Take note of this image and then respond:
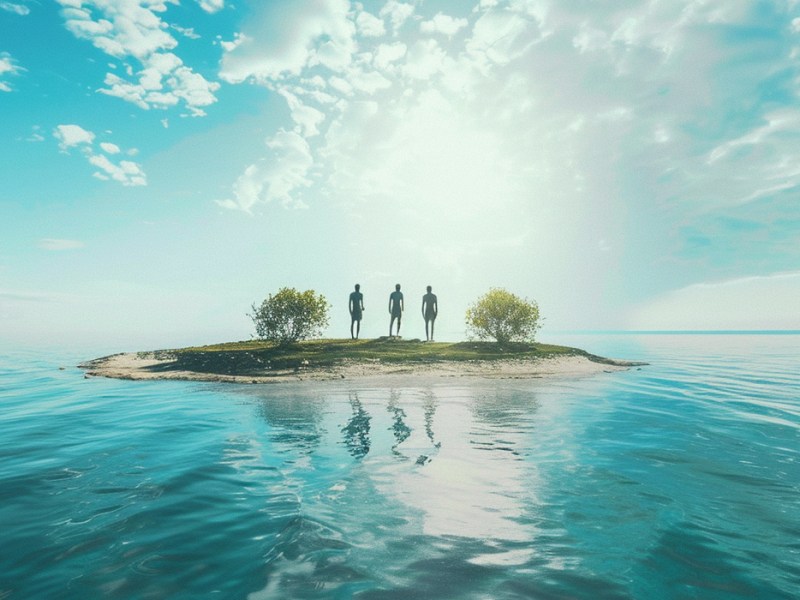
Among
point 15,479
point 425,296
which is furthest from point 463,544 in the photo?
point 425,296

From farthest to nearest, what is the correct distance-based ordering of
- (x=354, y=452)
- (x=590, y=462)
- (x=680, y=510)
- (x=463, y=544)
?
(x=354, y=452) → (x=590, y=462) → (x=680, y=510) → (x=463, y=544)

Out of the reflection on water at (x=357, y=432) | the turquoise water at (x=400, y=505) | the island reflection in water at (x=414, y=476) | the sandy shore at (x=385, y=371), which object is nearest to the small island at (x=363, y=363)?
the sandy shore at (x=385, y=371)

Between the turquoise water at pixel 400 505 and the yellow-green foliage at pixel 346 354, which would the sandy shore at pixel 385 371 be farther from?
the turquoise water at pixel 400 505

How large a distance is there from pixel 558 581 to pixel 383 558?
5.41 feet

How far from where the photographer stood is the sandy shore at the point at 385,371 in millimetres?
20938

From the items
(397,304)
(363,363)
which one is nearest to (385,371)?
(363,363)

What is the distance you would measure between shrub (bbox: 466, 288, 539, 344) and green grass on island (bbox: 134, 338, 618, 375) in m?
0.87

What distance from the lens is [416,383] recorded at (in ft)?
61.0

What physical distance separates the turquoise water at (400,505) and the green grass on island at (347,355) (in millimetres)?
11816

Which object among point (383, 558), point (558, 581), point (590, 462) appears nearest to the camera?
point (558, 581)

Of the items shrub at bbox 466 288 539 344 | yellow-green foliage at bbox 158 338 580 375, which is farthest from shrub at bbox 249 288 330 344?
shrub at bbox 466 288 539 344

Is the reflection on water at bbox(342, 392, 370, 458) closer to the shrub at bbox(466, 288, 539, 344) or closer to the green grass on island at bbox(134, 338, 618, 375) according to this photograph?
the green grass on island at bbox(134, 338, 618, 375)

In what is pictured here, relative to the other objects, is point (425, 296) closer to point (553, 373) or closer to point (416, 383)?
point (553, 373)

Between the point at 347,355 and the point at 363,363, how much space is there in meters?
1.88
